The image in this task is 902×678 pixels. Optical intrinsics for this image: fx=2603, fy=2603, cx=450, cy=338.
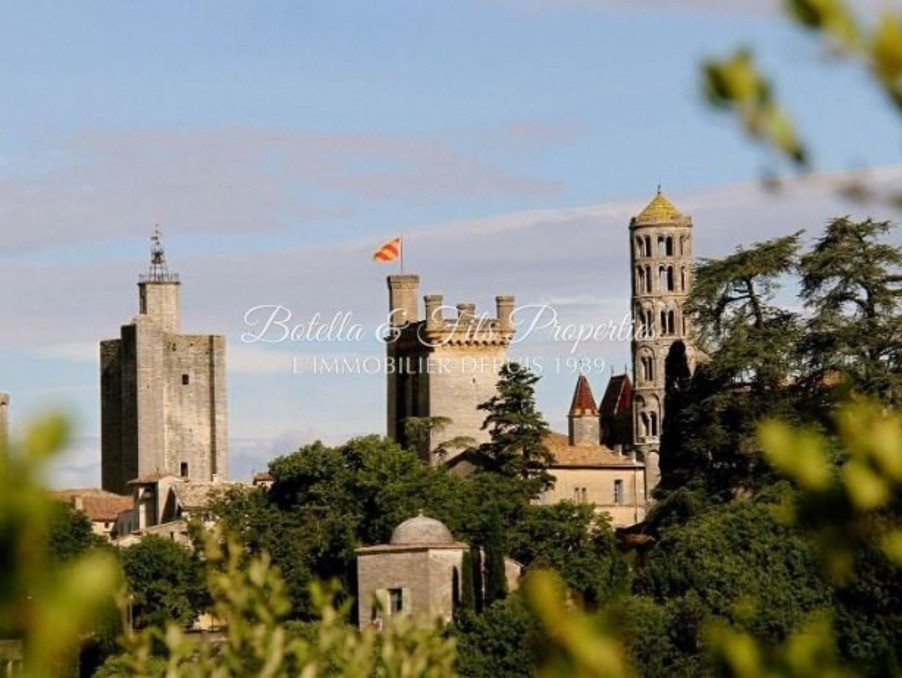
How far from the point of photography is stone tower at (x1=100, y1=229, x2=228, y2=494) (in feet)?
365

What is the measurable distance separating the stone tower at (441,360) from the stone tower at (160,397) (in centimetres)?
1146

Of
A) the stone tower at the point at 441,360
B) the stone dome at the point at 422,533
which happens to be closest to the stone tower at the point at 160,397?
the stone tower at the point at 441,360

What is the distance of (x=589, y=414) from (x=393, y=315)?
11029 millimetres

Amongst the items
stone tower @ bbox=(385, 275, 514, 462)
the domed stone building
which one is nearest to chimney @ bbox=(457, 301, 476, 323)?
stone tower @ bbox=(385, 275, 514, 462)

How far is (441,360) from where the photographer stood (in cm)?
10050

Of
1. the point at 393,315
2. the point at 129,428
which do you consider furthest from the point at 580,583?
the point at 129,428

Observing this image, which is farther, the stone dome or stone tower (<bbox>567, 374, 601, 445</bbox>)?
stone tower (<bbox>567, 374, 601, 445</bbox>)

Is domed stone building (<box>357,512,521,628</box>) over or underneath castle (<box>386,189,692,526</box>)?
underneath

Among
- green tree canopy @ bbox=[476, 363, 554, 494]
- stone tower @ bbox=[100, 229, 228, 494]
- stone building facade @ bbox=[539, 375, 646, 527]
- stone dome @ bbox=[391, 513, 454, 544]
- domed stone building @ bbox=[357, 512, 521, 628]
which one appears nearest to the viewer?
domed stone building @ bbox=[357, 512, 521, 628]

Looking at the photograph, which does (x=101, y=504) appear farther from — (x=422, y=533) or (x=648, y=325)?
(x=422, y=533)

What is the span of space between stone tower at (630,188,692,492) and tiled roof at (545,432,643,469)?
10569mm

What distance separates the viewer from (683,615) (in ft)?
161

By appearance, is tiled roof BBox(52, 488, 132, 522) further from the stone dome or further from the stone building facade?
the stone dome

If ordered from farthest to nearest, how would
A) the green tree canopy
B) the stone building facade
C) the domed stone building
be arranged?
the stone building facade → the green tree canopy → the domed stone building
